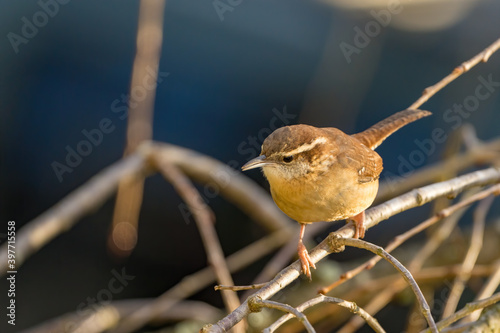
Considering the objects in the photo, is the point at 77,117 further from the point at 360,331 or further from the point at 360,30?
the point at 360,331

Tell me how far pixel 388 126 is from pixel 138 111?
1.72 metres

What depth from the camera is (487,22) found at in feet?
19.9

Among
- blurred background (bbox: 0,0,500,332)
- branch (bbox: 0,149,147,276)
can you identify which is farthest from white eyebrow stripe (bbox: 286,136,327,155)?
blurred background (bbox: 0,0,500,332)

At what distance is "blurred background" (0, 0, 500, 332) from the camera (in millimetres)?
5723

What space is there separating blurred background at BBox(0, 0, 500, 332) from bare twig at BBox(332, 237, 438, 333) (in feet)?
12.0

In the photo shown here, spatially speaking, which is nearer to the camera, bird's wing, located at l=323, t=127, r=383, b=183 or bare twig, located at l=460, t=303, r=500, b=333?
bare twig, located at l=460, t=303, r=500, b=333

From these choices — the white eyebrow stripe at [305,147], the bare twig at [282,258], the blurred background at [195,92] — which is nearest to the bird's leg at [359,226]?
the white eyebrow stripe at [305,147]

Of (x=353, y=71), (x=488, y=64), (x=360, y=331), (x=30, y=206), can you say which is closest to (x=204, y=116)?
(x=353, y=71)

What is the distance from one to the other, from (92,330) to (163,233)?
235cm

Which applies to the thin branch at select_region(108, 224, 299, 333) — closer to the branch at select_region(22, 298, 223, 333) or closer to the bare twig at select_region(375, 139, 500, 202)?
the branch at select_region(22, 298, 223, 333)

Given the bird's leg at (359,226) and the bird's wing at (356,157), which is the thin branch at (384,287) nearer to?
the bird's leg at (359,226)

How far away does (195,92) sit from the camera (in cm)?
600

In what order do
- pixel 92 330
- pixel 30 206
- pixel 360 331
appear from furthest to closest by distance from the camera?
1. pixel 30 206
2. pixel 360 331
3. pixel 92 330

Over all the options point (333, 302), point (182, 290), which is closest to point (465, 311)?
point (333, 302)
